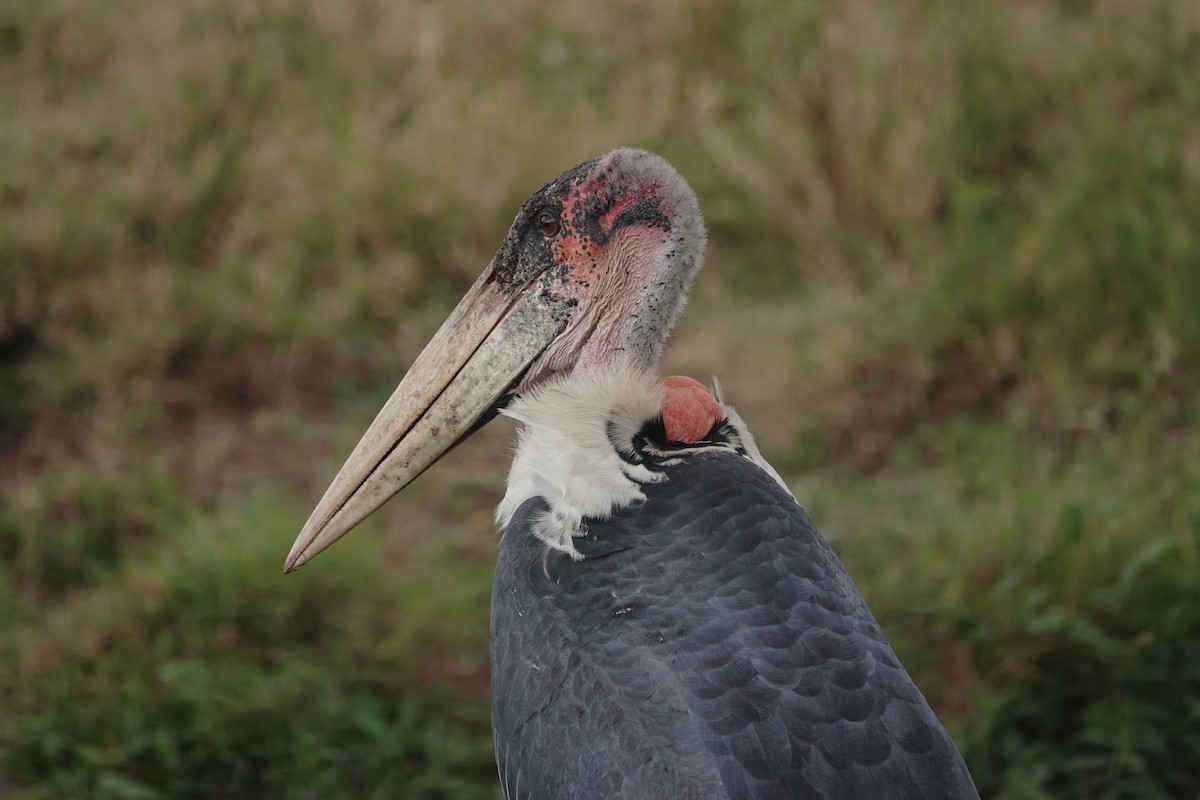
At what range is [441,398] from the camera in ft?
8.30

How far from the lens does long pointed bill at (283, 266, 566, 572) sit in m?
2.49

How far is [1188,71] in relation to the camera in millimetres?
5078

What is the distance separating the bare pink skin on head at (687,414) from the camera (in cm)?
234

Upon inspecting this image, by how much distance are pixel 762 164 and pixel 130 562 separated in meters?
3.17

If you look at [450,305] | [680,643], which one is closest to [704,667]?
[680,643]

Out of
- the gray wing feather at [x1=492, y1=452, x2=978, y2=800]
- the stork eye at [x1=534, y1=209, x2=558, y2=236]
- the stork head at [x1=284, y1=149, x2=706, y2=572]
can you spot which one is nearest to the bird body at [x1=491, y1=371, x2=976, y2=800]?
the gray wing feather at [x1=492, y1=452, x2=978, y2=800]

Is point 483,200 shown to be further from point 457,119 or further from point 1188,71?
point 1188,71

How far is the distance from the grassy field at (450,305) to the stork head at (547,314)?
1.00 meters

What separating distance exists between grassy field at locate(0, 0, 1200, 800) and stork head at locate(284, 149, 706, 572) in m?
A: 1.00

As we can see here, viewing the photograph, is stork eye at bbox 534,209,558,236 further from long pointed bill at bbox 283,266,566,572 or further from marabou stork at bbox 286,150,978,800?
long pointed bill at bbox 283,266,566,572

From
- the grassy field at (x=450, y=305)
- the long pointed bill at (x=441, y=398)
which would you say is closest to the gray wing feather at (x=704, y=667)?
the long pointed bill at (x=441, y=398)

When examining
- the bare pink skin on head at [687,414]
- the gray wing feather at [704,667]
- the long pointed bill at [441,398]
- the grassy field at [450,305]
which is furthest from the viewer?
the grassy field at [450,305]

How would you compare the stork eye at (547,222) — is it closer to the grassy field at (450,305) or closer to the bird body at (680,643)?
the bird body at (680,643)

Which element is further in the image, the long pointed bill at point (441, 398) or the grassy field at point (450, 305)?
the grassy field at point (450, 305)
